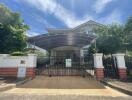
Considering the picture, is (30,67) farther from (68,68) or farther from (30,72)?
(68,68)

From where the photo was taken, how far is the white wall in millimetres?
10336

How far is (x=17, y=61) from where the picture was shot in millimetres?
10414

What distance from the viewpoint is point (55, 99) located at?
5.43 m

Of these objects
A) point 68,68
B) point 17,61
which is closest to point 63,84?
point 68,68

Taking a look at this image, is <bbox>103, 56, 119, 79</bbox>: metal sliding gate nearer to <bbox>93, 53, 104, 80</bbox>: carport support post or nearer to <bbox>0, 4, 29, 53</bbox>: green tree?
<bbox>93, 53, 104, 80</bbox>: carport support post

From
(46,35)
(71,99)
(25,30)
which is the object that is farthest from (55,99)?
(25,30)

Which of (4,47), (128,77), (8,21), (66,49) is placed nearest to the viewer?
(128,77)

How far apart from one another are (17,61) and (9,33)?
4.06m

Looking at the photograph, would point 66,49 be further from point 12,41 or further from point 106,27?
point 12,41

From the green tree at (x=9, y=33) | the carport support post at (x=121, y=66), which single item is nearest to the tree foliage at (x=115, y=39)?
the carport support post at (x=121, y=66)

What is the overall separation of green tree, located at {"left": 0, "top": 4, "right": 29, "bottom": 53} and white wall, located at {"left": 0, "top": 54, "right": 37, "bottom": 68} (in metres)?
2.61

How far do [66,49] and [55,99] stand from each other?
53.8 feet

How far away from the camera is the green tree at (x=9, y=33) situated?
1284 cm

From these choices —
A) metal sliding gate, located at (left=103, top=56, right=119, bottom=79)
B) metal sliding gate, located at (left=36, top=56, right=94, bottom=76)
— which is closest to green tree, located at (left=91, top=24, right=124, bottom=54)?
metal sliding gate, located at (left=36, top=56, right=94, bottom=76)
